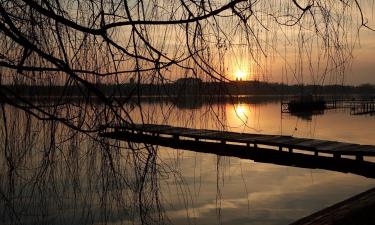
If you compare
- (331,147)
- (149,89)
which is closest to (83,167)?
(149,89)

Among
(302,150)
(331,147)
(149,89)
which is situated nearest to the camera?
(149,89)

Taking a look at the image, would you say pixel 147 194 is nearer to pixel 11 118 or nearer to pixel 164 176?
pixel 164 176

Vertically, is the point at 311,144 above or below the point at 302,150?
above

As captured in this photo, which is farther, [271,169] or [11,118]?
[271,169]

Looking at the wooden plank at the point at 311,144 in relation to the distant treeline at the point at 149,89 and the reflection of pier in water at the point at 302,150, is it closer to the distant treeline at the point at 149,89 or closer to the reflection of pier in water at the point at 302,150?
the reflection of pier in water at the point at 302,150

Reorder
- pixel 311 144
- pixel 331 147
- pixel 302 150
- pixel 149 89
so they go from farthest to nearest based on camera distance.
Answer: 1. pixel 302 150
2. pixel 311 144
3. pixel 331 147
4. pixel 149 89

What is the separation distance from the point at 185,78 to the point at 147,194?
504 mm

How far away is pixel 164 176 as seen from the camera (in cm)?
198

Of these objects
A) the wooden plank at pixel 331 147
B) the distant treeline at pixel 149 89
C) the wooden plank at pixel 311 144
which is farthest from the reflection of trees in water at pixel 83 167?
the wooden plank at pixel 311 144

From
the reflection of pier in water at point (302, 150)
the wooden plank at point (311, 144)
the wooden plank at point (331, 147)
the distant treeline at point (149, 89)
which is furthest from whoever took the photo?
the wooden plank at point (311, 144)

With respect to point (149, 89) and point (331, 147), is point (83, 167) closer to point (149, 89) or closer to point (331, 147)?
point (149, 89)

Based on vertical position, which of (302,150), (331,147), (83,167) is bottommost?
(302,150)

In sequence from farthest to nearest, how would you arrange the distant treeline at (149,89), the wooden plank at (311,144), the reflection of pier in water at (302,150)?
the wooden plank at (311,144)
the reflection of pier in water at (302,150)
the distant treeline at (149,89)

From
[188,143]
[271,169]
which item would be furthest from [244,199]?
[271,169]
